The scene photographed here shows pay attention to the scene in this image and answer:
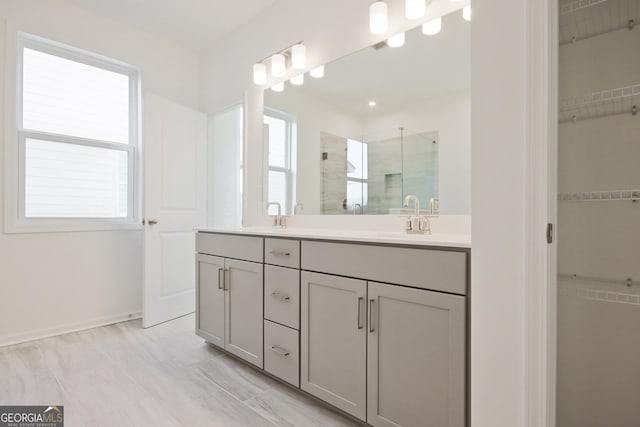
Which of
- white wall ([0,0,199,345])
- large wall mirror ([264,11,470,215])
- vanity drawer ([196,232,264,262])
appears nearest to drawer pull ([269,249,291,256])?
Answer: vanity drawer ([196,232,264,262])

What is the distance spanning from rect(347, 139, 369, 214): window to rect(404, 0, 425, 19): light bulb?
74 cm

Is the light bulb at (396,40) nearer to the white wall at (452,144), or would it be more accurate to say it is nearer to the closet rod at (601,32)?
the white wall at (452,144)

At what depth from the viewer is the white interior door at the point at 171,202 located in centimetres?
286

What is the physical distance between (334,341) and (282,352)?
1.26 ft

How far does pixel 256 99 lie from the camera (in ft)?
9.32

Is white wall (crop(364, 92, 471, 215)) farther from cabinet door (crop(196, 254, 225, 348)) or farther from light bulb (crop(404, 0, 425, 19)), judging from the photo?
cabinet door (crop(196, 254, 225, 348))

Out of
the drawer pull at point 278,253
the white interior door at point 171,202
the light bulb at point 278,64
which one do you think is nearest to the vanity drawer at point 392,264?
the drawer pull at point 278,253

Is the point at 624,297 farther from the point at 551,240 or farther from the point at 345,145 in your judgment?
the point at 345,145

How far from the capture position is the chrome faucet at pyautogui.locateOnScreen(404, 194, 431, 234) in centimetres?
172

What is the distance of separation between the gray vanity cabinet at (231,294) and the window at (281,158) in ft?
2.09

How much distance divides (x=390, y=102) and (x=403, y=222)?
737mm

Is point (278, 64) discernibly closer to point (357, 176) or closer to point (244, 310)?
point (357, 176)

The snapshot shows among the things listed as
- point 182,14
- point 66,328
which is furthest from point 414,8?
point 66,328

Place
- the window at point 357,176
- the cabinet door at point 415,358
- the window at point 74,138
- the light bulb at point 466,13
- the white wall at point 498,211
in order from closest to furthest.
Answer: the white wall at point 498,211, the cabinet door at point 415,358, the light bulb at point 466,13, the window at point 357,176, the window at point 74,138
